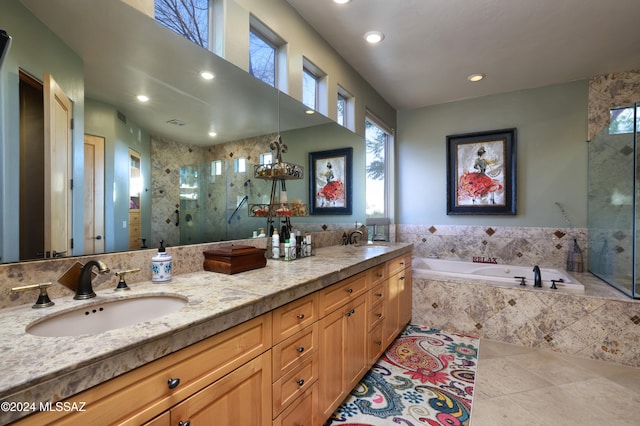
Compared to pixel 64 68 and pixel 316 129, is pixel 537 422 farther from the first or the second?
pixel 64 68

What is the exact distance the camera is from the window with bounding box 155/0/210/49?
4.60 feet

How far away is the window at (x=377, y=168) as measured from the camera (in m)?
3.60

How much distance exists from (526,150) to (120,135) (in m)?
4.20

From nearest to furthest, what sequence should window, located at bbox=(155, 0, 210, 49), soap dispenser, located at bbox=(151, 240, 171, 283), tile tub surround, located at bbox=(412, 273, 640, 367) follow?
soap dispenser, located at bbox=(151, 240, 171, 283), window, located at bbox=(155, 0, 210, 49), tile tub surround, located at bbox=(412, 273, 640, 367)

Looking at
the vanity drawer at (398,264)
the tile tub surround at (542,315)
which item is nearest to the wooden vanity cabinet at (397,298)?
the vanity drawer at (398,264)

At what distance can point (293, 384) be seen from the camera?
4.20ft

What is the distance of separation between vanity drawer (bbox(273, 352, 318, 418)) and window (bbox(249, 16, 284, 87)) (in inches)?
70.8

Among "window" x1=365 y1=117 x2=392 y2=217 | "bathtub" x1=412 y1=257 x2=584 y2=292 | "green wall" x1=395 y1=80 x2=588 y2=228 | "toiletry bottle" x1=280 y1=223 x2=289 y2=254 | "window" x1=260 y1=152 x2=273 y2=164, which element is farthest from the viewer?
"window" x1=365 y1=117 x2=392 y2=217

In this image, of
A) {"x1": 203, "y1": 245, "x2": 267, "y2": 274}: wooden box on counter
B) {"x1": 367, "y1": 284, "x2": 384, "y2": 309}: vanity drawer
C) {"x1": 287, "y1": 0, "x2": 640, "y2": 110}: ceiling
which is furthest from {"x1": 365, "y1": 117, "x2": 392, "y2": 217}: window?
{"x1": 203, "y1": 245, "x2": 267, "y2": 274}: wooden box on counter

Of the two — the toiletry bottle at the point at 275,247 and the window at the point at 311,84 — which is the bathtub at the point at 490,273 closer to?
the toiletry bottle at the point at 275,247

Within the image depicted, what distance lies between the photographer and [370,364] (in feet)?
6.97

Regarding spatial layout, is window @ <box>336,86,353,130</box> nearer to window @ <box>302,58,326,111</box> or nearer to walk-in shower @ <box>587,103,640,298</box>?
window @ <box>302,58,326,111</box>

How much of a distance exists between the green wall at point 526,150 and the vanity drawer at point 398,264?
1.29 metres

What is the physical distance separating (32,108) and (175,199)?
2.03 ft
